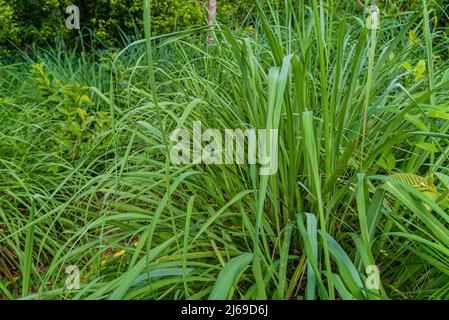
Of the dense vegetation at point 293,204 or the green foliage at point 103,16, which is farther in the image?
the green foliage at point 103,16

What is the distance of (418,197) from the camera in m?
1.26

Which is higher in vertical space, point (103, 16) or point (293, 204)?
point (103, 16)

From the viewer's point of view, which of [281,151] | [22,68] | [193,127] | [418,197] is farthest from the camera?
[22,68]

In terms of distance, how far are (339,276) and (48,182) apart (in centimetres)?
165

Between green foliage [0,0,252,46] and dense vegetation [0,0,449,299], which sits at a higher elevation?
green foliage [0,0,252,46]

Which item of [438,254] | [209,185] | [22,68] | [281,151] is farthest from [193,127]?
[22,68]

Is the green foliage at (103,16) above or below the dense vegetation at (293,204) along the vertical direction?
above

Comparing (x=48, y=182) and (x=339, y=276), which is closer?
(x=339, y=276)

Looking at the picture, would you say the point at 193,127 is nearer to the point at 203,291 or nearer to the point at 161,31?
the point at 203,291

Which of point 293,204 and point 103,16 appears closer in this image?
point 293,204

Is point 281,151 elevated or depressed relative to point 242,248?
Result: elevated

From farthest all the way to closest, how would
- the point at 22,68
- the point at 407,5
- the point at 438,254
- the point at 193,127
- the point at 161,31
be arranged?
the point at 161,31 < the point at 407,5 < the point at 22,68 < the point at 193,127 < the point at 438,254

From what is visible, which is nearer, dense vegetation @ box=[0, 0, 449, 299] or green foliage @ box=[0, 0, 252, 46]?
dense vegetation @ box=[0, 0, 449, 299]
